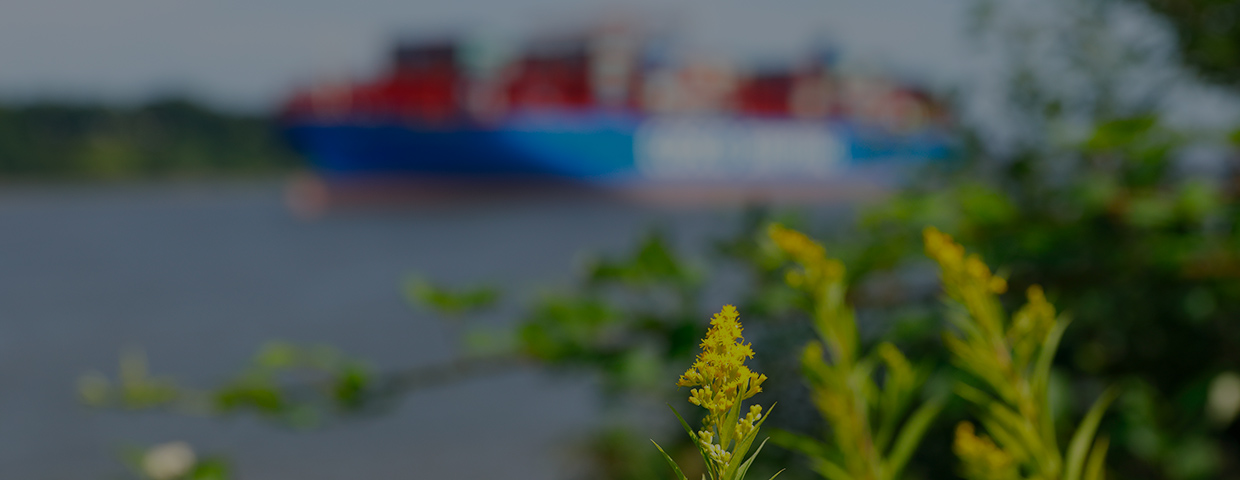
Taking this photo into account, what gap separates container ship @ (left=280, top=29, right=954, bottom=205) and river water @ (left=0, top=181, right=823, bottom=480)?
1.84 meters

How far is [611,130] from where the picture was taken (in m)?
28.8

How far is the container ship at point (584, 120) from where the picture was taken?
2625 centimetres

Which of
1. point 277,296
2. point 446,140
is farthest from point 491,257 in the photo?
point 446,140

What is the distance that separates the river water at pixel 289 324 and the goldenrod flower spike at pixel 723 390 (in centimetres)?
97

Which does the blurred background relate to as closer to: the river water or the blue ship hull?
the river water

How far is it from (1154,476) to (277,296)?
37.3 feet

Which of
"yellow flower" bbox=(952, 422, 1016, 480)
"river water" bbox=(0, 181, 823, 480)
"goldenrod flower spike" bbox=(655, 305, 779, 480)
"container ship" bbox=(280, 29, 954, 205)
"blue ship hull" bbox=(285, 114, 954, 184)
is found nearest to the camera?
"goldenrod flower spike" bbox=(655, 305, 779, 480)

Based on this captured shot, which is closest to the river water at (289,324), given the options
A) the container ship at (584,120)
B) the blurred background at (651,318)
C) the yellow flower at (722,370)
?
the blurred background at (651,318)

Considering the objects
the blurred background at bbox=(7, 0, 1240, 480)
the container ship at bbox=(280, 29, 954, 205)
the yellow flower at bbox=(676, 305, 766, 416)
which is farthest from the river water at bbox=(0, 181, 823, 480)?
the container ship at bbox=(280, 29, 954, 205)

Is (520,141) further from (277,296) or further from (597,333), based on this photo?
(597,333)

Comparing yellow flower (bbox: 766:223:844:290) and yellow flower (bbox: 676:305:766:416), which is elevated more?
yellow flower (bbox: 676:305:766:416)

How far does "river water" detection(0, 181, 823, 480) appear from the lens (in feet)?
14.5

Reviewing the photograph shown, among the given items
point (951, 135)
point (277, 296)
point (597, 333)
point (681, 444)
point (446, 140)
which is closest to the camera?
point (597, 333)

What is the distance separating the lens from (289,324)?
9.49 meters
